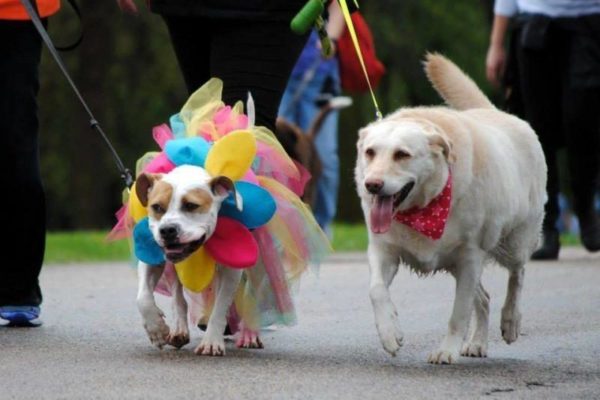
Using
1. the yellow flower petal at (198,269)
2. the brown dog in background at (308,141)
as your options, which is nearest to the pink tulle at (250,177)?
the yellow flower petal at (198,269)

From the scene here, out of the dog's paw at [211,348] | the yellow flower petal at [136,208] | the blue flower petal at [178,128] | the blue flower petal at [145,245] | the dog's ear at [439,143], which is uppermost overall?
the dog's ear at [439,143]

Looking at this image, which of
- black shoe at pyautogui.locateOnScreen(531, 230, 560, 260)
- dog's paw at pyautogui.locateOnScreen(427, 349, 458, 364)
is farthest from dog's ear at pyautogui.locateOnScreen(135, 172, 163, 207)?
black shoe at pyautogui.locateOnScreen(531, 230, 560, 260)

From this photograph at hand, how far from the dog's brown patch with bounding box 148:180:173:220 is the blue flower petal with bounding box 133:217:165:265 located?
0.34 ft

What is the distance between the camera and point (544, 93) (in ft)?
35.1

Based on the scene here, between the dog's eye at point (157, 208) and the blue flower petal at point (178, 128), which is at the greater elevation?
the blue flower petal at point (178, 128)

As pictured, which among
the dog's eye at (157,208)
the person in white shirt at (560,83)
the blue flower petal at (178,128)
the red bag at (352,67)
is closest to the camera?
the dog's eye at (157,208)

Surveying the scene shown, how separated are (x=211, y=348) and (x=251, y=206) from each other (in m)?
0.59

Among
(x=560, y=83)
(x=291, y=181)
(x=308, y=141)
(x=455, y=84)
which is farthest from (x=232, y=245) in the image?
(x=308, y=141)

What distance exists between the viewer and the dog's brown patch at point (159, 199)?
19.1 feet

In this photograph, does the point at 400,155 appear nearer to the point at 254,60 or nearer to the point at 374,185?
the point at 374,185

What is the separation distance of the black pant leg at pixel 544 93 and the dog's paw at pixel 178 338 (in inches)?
198

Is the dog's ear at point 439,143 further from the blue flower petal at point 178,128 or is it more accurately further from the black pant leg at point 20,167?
the black pant leg at point 20,167

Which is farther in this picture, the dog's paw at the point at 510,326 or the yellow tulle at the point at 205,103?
the dog's paw at the point at 510,326

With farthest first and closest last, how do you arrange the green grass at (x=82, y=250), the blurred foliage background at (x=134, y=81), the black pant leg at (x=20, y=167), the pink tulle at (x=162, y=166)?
the blurred foliage background at (x=134, y=81), the green grass at (x=82, y=250), the black pant leg at (x=20, y=167), the pink tulle at (x=162, y=166)
